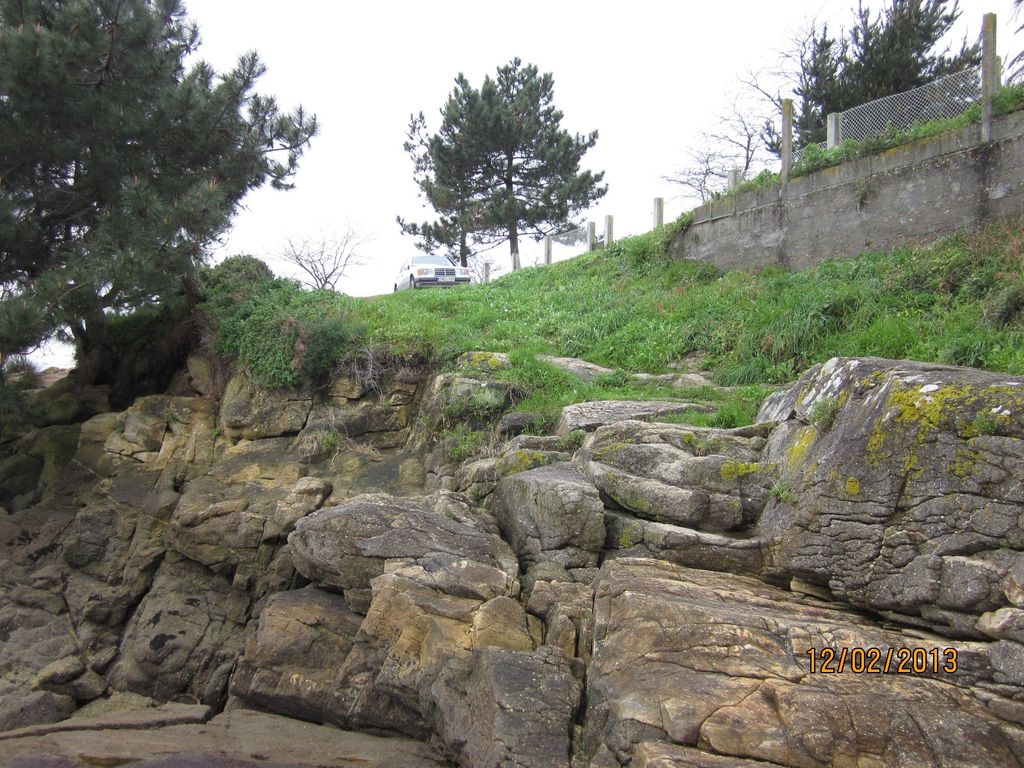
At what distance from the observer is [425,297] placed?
17.1 metres

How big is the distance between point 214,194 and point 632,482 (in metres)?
8.46

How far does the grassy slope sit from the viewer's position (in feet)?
32.7

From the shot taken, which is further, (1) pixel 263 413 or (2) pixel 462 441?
(1) pixel 263 413

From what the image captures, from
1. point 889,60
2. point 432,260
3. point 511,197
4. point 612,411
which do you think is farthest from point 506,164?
point 612,411

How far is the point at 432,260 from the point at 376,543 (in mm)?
18438

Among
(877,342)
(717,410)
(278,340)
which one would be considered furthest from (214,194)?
(877,342)

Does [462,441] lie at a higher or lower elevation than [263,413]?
lower

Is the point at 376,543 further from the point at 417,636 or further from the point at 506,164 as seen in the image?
the point at 506,164

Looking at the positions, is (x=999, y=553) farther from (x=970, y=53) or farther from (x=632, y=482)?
(x=970, y=53)

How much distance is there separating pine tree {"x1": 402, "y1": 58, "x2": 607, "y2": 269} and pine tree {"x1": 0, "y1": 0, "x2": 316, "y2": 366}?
1549 centimetres

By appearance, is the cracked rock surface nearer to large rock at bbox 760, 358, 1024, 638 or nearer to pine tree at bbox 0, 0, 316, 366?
large rock at bbox 760, 358, 1024, 638

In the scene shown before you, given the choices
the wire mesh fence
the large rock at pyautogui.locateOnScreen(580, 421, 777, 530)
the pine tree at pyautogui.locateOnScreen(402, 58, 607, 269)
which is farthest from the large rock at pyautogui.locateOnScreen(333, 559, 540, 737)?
the pine tree at pyautogui.locateOnScreen(402, 58, 607, 269)

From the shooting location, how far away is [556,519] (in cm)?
740

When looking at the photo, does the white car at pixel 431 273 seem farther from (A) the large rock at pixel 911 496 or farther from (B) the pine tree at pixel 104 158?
(A) the large rock at pixel 911 496
